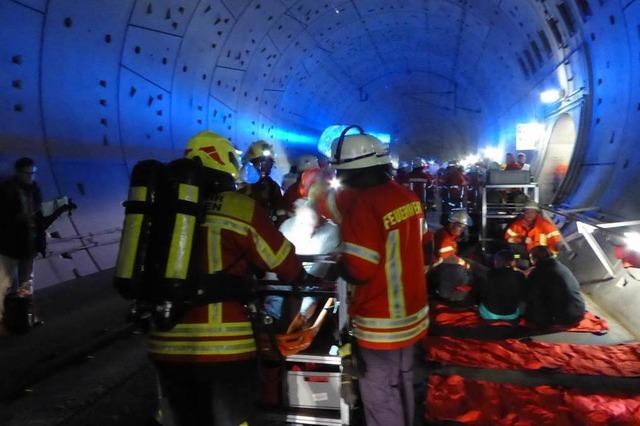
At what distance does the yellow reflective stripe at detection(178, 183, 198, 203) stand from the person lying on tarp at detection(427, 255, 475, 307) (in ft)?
16.6

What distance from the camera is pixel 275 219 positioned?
20.4ft

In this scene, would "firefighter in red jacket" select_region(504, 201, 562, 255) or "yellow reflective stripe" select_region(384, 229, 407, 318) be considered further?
"firefighter in red jacket" select_region(504, 201, 562, 255)

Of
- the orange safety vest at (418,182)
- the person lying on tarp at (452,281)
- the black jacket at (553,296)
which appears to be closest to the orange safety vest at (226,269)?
the black jacket at (553,296)

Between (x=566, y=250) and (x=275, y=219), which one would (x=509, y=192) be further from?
(x=275, y=219)

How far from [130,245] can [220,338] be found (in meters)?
0.60

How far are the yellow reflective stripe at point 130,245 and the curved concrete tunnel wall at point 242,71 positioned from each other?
491 centimetres

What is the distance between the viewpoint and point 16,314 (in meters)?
5.14

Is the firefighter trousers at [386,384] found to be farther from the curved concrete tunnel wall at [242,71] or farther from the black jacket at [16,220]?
the curved concrete tunnel wall at [242,71]

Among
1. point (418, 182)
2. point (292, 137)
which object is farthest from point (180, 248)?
point (292, 137)

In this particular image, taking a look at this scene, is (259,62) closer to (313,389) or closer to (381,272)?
(313,389)

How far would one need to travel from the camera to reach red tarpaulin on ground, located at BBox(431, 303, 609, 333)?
5613 millimetres

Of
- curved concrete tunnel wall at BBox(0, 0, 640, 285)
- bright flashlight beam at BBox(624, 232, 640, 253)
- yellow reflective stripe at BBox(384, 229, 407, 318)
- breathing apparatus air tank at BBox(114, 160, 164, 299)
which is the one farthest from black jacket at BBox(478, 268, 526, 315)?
breathing apparatus air tank at BBox(114, 160, 164, 299)

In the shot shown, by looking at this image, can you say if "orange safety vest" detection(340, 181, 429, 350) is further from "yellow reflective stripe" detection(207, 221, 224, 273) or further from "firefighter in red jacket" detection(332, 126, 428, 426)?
"yellow reflective stripe" detection(207, 221, 224, 273)

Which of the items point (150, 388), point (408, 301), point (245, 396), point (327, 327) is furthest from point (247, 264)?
point (150, 388)
